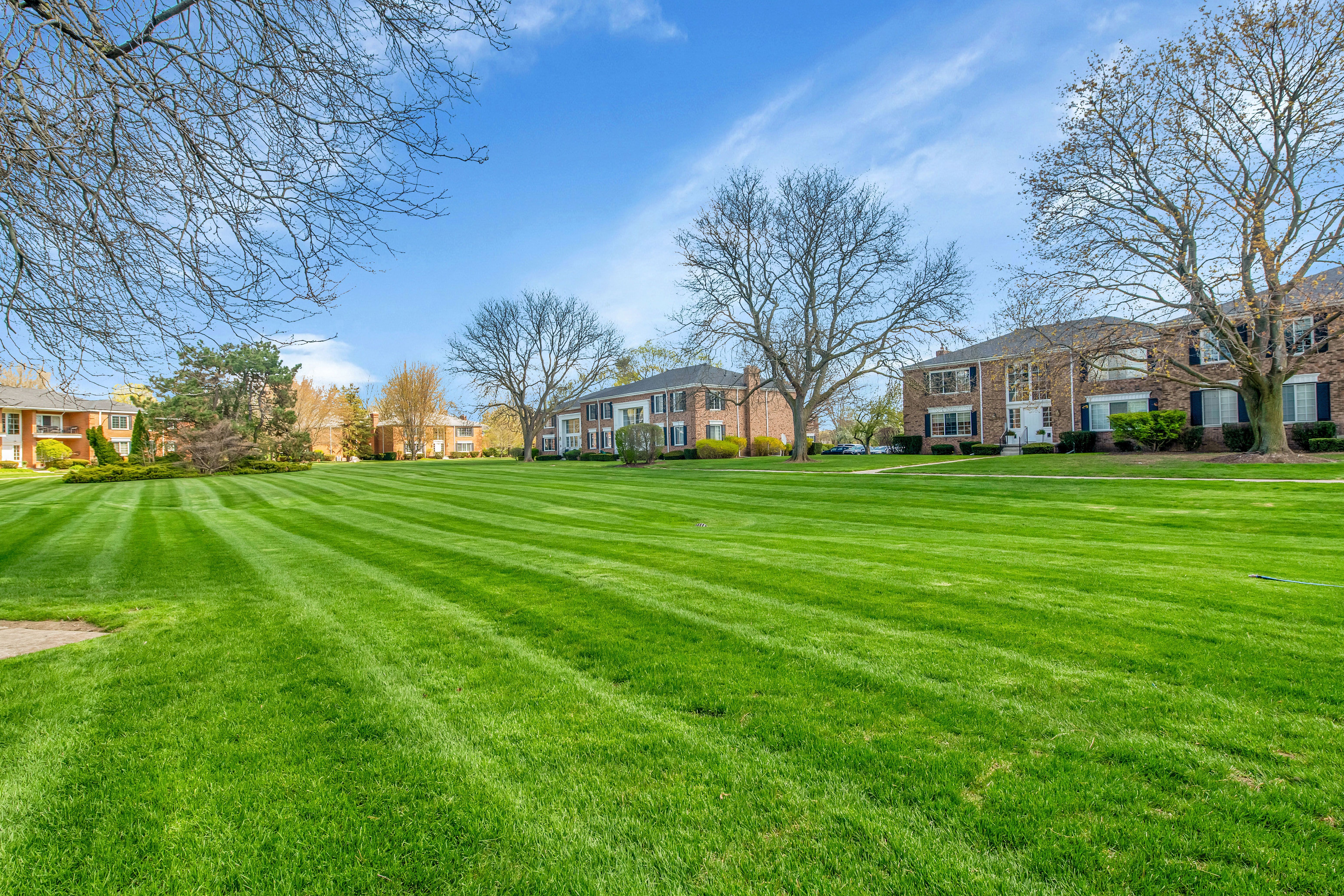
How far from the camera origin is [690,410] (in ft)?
142

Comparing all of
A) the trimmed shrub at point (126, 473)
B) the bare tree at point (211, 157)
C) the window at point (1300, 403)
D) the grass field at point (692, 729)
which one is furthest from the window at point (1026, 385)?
the trimmed shrub at point (126, 473)

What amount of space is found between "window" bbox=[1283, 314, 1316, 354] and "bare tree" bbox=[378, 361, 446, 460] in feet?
193

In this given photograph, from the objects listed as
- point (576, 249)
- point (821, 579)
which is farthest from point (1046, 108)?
point (821, 579)

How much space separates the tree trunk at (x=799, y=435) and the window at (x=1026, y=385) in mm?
9071

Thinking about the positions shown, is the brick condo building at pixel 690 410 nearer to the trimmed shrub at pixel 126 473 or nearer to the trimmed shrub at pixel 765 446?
the trimmed shrub at pixel 765 446

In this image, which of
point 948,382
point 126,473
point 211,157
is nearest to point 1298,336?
point 948,382

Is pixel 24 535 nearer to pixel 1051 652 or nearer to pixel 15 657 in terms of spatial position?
pixel 15 657

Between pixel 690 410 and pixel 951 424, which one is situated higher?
pixel 690 410

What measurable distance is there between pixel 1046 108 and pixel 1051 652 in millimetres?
20420

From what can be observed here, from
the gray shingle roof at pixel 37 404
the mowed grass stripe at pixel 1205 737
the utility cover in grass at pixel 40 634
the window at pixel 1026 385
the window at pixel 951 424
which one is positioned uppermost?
the gray shingle roof at pixel 37 404

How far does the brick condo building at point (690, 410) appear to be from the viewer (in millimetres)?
42844

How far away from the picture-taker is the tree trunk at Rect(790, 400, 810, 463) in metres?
28.5

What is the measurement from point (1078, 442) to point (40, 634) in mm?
32670

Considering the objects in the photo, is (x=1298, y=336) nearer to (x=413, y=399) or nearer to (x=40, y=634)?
(x=40, y=634)
